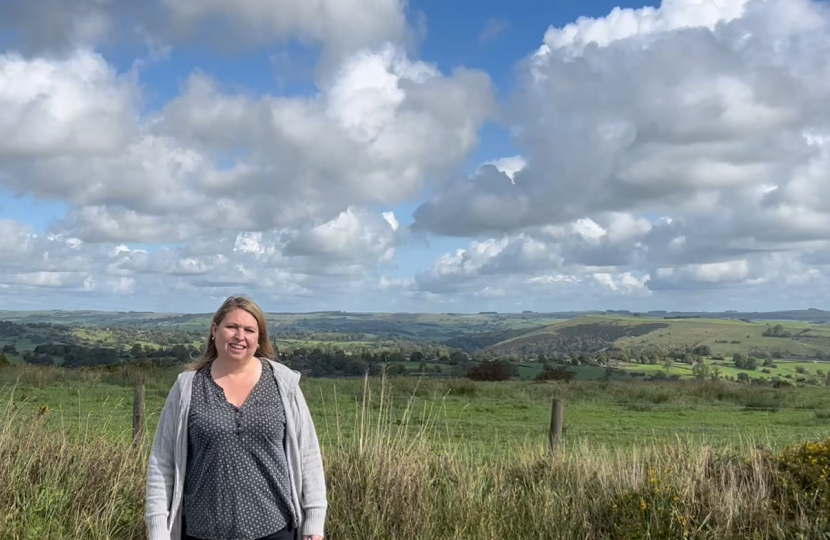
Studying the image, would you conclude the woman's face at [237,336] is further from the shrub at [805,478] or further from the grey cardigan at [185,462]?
the shrub at [805,478]

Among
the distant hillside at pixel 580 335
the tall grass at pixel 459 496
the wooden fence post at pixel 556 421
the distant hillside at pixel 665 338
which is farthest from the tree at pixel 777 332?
the tall grass at pixel 459 496

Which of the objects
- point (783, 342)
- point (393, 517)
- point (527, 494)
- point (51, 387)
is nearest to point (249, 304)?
point (393, 517)

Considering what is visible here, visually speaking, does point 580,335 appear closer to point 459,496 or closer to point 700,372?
point 700,372

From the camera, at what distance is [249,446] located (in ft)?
12.5

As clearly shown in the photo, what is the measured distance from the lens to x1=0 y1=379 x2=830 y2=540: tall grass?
632 centimetres

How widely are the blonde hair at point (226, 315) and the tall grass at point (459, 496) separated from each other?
2.74 m

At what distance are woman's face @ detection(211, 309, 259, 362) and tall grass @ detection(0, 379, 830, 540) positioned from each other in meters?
2.96

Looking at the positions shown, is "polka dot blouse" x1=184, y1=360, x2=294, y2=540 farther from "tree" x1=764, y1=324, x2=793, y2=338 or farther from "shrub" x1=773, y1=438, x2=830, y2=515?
"tree" x1=764, y1=324, x2=793, y2=338

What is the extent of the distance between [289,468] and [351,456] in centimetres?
335

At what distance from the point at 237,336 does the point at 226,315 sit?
0.47 feet

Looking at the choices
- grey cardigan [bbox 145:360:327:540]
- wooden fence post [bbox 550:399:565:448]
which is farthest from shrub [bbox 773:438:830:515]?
grey cardigan [bbox 145:360:327:540]

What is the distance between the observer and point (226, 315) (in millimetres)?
3951

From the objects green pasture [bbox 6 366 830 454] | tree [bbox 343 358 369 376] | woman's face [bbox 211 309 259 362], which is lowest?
tree [bbox 343 358 369 376]

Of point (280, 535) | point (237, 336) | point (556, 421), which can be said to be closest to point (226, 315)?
point (237, 336)
